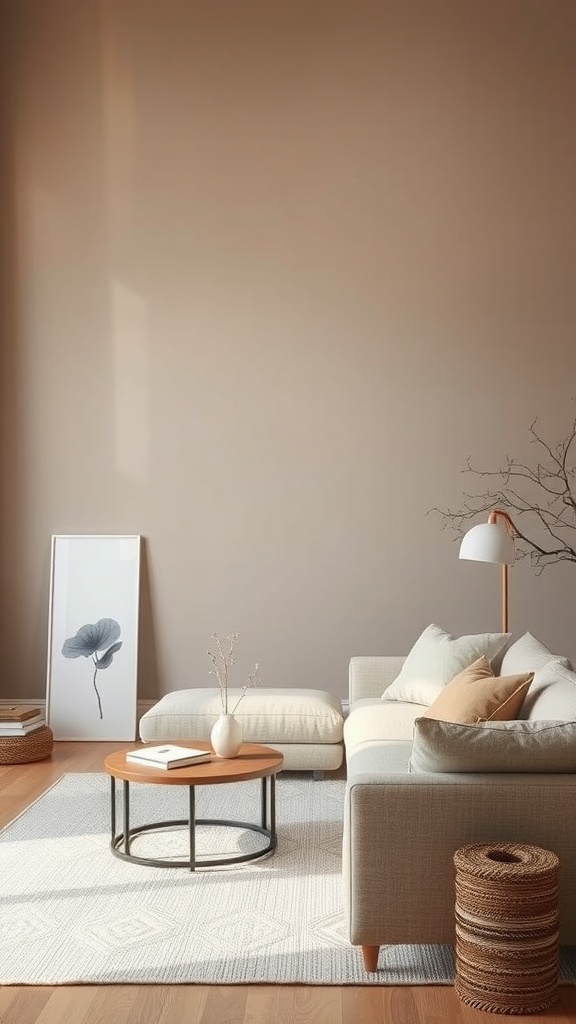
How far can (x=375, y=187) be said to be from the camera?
21.6ft

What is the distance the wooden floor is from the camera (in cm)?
278

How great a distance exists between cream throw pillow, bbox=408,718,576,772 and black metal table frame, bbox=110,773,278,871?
1109 millimetres

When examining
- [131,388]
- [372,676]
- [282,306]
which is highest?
[282,306]

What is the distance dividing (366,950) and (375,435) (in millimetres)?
3934

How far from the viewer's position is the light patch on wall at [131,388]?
263 inches

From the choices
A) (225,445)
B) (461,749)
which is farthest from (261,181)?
(461,749)

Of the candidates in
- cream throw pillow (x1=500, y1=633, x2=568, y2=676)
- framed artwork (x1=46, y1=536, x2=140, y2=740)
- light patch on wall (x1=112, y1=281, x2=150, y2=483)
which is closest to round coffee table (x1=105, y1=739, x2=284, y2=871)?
cream throw pillow (x1=500, y1=633, x2=568, y2=676)

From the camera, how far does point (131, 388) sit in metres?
6.68

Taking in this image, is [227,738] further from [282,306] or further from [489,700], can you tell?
[282,306]

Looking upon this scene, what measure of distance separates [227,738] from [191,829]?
38cm

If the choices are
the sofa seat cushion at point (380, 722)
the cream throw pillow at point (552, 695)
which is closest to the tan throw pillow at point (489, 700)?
the cream throw pillow at point (552, 695)

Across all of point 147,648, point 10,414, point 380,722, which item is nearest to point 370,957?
point 380,722

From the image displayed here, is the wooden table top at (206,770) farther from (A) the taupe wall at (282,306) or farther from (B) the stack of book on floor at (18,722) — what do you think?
(A) the taupe wall at (282,306)

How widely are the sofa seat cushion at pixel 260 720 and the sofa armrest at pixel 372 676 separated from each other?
0.97ft
